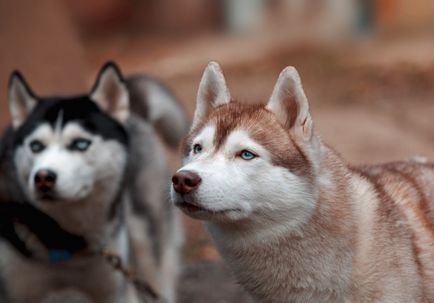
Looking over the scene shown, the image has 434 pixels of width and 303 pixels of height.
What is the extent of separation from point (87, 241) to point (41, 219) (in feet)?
0.97

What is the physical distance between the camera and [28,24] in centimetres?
842

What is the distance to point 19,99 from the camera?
5.75m

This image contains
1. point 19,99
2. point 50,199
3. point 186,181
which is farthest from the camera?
point 19,99

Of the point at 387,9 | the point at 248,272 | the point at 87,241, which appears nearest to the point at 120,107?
the point at 87,241

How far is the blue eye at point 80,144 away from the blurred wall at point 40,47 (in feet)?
8.89

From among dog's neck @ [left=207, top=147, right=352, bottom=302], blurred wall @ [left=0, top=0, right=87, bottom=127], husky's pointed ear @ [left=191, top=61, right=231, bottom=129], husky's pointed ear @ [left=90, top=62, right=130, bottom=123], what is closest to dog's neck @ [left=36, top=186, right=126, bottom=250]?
husky's pointed ear @ [left=90, top=62, right=130, bottom=123]

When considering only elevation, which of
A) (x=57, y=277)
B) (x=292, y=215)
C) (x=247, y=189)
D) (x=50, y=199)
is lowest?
(x=57, y=277)

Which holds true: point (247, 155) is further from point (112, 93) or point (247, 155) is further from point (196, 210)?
point (112, 93)

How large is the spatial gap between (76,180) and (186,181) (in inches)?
70.1

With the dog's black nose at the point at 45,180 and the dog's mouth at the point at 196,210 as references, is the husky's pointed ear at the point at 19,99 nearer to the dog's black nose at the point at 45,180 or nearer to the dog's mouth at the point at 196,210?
the dog's black nose at the point at 45,180

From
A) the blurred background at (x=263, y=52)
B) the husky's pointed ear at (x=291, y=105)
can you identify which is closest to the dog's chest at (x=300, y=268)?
the husky's pointed ear at (x=291, y=105)

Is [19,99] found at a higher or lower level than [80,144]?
higher

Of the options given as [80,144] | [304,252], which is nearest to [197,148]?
[304,252]

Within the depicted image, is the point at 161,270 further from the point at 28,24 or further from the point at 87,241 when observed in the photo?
the point at 28,24
